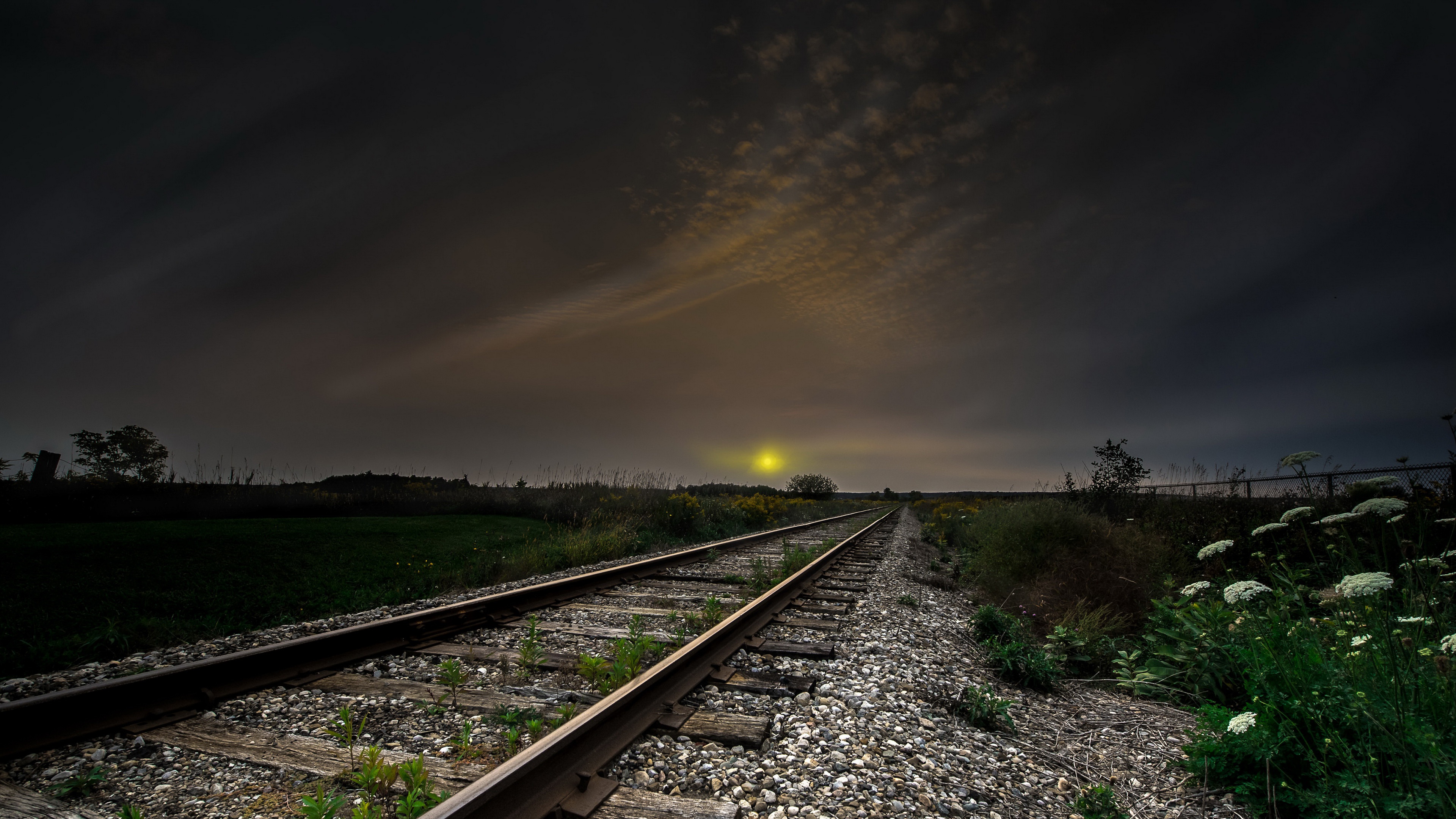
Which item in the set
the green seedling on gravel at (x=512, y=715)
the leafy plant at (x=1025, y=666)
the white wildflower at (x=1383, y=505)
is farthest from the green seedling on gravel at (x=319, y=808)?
the leafy plant at (x=1025, y=666)

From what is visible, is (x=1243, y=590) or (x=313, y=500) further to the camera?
(x=313, y=500)

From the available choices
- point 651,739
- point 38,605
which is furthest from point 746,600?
point 38,605

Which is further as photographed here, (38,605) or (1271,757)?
(38,605)

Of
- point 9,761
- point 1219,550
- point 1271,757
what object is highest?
point 1219,550

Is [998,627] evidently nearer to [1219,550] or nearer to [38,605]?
[1219,550]

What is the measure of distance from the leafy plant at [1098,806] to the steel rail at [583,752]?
1896 mm

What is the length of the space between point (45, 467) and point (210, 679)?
10218 mm

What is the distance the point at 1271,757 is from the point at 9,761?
17.5 ft

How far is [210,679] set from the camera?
3.11 m

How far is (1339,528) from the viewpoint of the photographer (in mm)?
3254

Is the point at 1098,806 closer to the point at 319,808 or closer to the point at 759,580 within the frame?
the point at 319,808

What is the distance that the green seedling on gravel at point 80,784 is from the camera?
86.4 inches

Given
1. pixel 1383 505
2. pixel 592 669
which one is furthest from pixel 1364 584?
pixel 592 669

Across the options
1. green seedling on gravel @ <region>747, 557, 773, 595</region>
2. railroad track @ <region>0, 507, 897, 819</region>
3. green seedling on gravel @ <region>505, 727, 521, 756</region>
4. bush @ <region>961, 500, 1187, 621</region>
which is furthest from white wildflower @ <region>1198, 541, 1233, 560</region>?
green seedling on gravel @ <region>747, 557, 773, 595</region>
